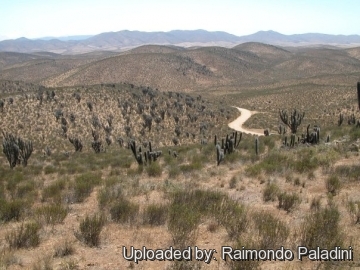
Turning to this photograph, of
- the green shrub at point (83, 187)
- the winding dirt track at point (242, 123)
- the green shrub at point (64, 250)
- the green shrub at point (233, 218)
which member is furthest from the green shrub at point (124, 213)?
the winding dirt track at point (242, 123)

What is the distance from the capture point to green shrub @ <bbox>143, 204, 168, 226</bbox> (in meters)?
8.80

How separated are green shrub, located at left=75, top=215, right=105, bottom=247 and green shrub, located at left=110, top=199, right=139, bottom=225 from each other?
3.33 ft

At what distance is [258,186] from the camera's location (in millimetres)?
12617

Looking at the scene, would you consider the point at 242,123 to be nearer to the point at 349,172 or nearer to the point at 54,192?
the point at 349,172

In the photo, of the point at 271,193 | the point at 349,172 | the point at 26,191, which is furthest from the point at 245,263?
the point at 26,191

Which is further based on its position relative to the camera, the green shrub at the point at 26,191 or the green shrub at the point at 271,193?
the green shrub at the point at 26,191

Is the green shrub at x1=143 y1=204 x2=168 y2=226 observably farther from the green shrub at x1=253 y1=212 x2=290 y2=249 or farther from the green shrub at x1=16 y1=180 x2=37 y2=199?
the green shrub at x1=16 y1=180 x2=37 y2=199

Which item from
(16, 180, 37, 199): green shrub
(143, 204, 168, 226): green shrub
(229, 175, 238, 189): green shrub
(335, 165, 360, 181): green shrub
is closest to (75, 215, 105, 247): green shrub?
(143, 204, 168, 226): green shrub

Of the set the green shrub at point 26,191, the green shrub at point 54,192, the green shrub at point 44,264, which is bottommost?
the green shrub at point 26,191

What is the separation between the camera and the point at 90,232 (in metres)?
7.78

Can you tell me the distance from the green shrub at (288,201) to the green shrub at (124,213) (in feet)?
12.8

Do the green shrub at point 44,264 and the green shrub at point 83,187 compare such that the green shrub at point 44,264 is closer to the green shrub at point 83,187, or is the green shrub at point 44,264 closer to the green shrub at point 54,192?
the green shrub at point 54,192

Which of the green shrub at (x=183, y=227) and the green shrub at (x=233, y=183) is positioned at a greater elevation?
the green shrub at (x=183, y=227)

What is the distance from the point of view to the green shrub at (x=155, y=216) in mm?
8797
